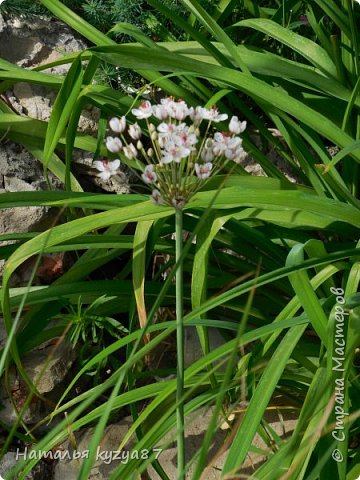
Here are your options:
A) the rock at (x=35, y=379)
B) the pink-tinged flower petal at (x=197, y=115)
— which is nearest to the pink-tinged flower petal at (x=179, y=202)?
the pink-tinged flower petal at (x=197, y=115)

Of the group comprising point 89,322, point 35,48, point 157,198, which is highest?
point 157,198

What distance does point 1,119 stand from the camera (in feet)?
7.86

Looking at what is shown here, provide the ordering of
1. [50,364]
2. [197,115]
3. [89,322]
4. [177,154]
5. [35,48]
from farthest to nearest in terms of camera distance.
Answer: [35,48]
[50,364]
[89,322]
[197,115]
[177,154]

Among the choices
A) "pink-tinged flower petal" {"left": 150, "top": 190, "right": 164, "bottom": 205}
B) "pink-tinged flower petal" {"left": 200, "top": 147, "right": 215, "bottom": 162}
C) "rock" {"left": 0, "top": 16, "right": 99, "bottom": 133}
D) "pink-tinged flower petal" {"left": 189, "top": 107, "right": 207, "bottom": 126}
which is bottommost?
"rock" {"left": 0, "top": 16, "right": 99, "bottom": 133}

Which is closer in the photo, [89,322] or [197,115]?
[197,115]

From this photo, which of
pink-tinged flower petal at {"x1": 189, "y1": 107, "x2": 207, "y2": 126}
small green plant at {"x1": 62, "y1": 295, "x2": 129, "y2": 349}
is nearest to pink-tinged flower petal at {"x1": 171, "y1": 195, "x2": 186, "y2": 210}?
pink-tinged flower petal at {"x1": 189, "y1": 107, "x2": 207, "y2": 126}

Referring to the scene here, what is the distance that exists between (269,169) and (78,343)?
723mm

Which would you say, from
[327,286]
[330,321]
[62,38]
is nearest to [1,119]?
[62,38]

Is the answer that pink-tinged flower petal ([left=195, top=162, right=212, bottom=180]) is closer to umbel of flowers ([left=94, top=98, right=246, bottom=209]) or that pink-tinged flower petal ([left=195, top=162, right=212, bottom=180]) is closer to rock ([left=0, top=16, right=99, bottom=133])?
umbel of flowers ([left=94, top=98, right=246, bottom=209])

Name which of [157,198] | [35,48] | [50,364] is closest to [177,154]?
[157,198]

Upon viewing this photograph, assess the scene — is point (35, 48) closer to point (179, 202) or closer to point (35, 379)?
point (35, 379)

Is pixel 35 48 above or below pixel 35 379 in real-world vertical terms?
above

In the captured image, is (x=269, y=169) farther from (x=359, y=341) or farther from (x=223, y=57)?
(x=359, y=341)

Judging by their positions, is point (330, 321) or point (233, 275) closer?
point (330, 321)
